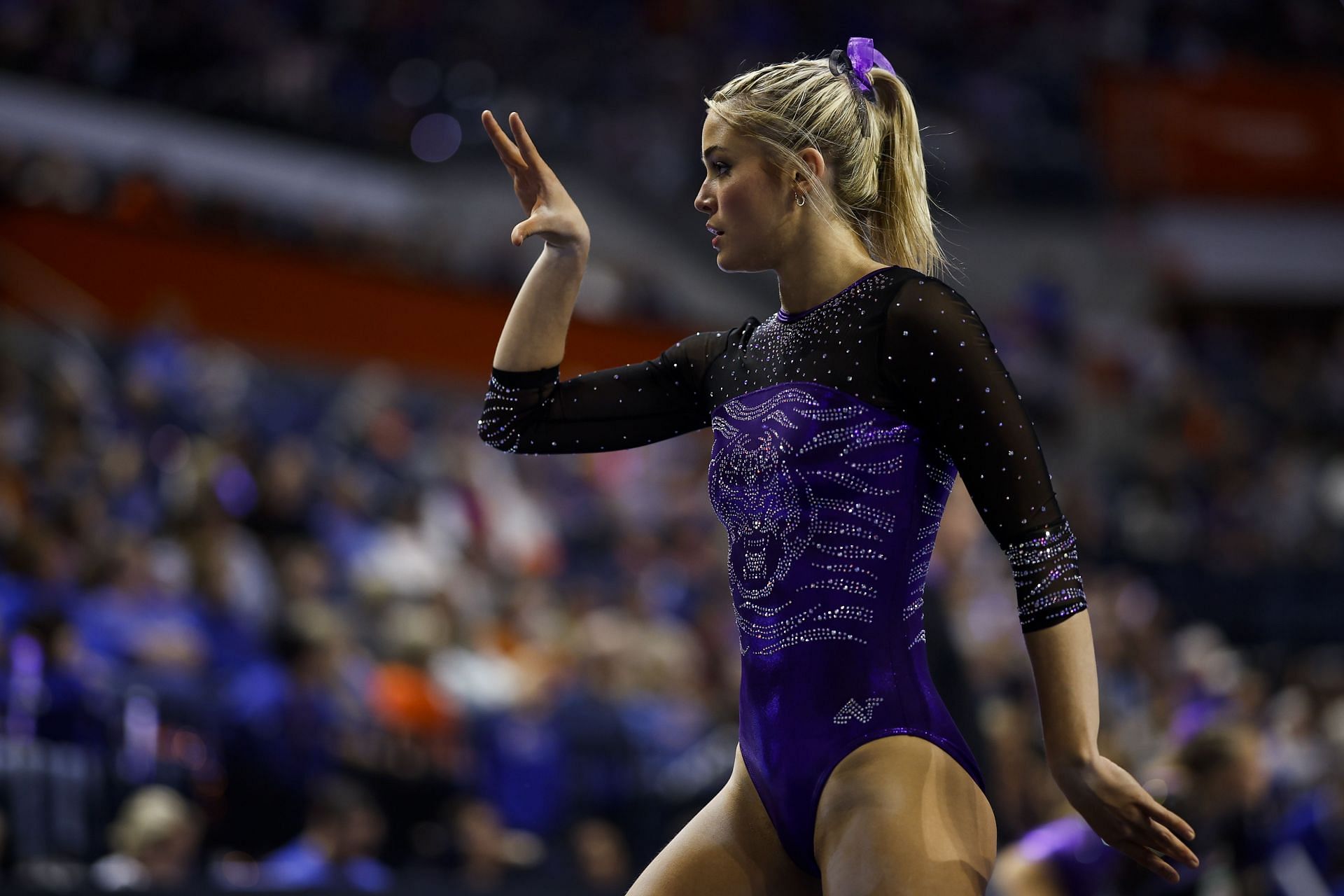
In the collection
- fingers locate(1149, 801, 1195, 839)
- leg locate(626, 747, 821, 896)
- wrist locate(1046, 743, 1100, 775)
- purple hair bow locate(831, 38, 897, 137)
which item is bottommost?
leg locate(626, 747, 821, 896)

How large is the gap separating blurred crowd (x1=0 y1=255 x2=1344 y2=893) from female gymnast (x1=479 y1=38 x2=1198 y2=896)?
5.21 ft

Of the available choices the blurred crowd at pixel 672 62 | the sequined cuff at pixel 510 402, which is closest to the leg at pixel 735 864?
the sequined cuff at pixel 510 402

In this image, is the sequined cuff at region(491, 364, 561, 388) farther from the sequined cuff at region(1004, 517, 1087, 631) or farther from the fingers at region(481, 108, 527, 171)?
Answer: the sequined cuff at region(1004, 517, 1087, 631)

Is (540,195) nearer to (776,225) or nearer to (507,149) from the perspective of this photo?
(507,149)

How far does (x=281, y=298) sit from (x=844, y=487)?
9210 mm

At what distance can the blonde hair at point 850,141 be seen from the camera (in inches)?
85.9

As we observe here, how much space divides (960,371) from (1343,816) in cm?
506

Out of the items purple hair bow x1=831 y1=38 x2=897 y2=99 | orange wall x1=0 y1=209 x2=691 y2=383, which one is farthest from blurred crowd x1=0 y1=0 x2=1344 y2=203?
purple hair bow x1=831 y1=38 x2=897 y2=99

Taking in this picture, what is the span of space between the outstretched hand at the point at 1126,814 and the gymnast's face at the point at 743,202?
0.84 meters

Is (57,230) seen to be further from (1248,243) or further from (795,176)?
(1248,243)

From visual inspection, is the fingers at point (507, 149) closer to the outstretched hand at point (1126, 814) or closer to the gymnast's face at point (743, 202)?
the gymnast's face at point (743, 202)

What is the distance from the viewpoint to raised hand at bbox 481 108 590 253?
2344 mm

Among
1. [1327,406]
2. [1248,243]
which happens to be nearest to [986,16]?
[1248,243]

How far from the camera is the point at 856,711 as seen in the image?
6.66ft
